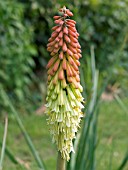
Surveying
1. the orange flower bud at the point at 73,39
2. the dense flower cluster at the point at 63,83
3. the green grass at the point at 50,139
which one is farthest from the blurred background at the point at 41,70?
the orange flower bud at the point at 73,39

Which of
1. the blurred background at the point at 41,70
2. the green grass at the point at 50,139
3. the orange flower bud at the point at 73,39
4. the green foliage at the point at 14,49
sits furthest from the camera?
the green foliage at the point at 14,49

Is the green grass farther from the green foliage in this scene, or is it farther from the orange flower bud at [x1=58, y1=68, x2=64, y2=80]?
the orange flower bud at [x1=58, y1=68, x2=64, y2=80]

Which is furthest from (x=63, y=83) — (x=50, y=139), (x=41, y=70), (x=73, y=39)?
(x=41, y=70)

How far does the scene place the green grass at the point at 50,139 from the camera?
5.21 m

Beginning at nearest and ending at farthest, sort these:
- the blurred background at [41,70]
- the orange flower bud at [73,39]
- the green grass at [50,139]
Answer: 1. the orange flower bud at [73,39]
2. the green grass at [50,139]
3. the blurred background at [41,70]

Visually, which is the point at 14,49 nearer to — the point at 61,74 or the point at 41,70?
the point at 41,70

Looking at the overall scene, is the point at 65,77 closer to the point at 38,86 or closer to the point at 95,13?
the point at 38,86

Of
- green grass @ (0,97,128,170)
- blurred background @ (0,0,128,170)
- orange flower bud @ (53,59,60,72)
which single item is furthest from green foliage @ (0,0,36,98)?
orange flower bud @ (53,59,60,72)

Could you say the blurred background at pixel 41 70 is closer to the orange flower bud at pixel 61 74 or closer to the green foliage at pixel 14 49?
the green foliage at pixel 14 49

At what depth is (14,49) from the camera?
254 inches

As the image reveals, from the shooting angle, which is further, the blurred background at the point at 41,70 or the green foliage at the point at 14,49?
the green foliage at the point at 14,49


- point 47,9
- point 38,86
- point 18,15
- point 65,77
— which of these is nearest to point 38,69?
point 38,86

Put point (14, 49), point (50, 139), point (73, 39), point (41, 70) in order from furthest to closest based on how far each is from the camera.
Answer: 1. point (41, 70)
2. point (14, 49)
3. point (50, 139)
4. point (73, 39)

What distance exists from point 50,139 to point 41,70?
7.10ft
